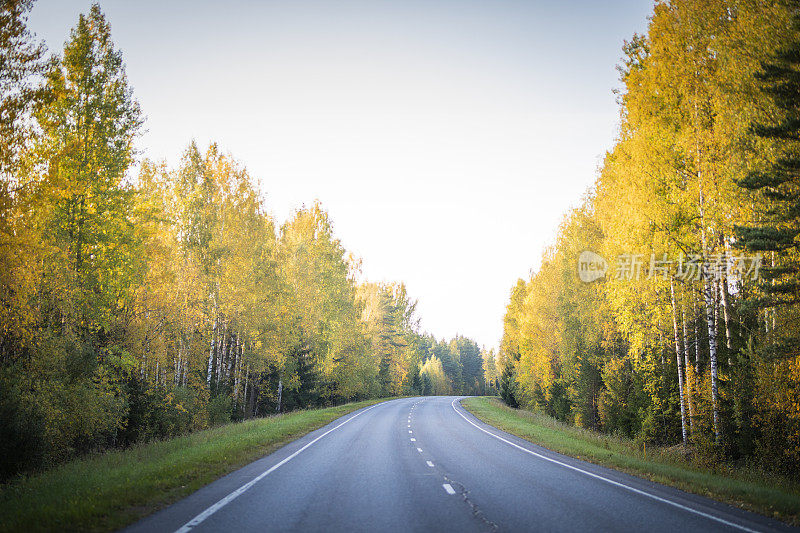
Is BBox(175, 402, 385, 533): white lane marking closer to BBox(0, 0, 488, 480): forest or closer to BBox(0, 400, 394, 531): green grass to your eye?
BBox(0, 400, 394, 531): green grass

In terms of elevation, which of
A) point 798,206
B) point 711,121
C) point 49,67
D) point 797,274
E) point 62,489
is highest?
point 49,67

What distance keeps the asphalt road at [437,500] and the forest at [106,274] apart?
21.2 feet

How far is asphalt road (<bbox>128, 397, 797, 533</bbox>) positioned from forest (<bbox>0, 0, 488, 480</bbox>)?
6.46m

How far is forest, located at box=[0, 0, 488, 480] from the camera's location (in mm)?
12867

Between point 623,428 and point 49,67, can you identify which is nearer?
point 49,67

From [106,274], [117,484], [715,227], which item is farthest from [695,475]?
[106,274]

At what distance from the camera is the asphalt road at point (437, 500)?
6648 mm

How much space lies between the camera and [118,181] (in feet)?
59.4

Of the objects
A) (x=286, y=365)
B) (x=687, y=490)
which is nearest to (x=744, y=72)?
(x=687, y=490)

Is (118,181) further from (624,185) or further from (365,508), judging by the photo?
(624,185)

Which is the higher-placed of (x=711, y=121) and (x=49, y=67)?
A: (x=49, y=67)

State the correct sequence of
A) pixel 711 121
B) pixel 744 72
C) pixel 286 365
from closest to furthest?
pixel 744 72
pixel 711 121
pixel 286 365

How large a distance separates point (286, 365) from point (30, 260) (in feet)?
80.3

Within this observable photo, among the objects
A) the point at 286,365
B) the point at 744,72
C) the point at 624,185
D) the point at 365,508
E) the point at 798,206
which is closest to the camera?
the point at 365,508
